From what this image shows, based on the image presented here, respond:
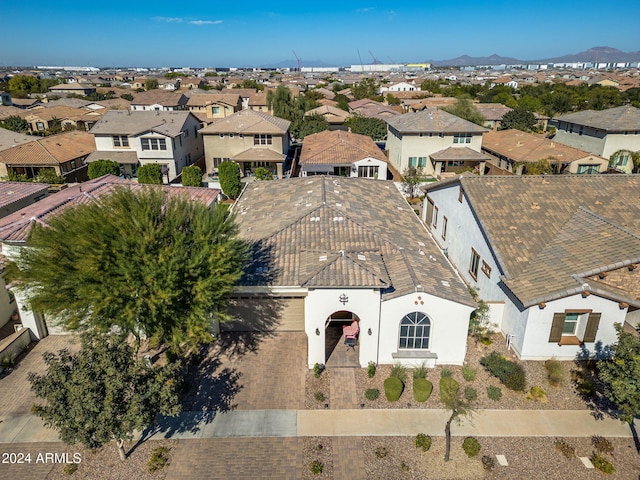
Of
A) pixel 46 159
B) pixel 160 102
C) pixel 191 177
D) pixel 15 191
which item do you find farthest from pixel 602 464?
pixel 160 102

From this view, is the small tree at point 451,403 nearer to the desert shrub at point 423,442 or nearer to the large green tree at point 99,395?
the desert shrub at point 423,442

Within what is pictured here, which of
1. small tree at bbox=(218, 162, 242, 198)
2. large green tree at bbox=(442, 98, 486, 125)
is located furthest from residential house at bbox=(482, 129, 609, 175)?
small tree at bbox=(218, 162, 242, 198)

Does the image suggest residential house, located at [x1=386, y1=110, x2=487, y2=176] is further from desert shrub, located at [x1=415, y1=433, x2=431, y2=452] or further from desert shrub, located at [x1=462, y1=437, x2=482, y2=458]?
desert shrub, located at [x1=415, y1=433, x2=431, y2=452]

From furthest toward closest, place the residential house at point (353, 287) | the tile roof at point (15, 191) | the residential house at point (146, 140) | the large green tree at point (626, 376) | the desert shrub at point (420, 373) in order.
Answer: the residential house at point (146, 140), the tile roof at point (15, 191), the desert shrub at point (420, 373), the residential house at point (353, 287), the large green tree at point (626, 376)

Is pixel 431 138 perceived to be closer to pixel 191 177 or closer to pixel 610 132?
pixel 610 132

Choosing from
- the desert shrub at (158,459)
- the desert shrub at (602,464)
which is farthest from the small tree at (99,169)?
the desert shrub at (602,464)

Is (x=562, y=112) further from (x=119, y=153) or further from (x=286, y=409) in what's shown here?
(x=286, y=409)
